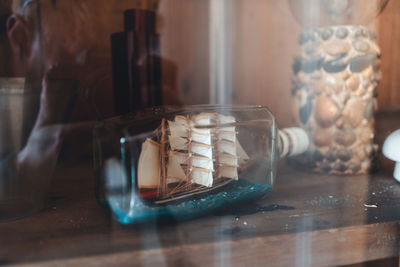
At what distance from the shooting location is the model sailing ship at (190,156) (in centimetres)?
29

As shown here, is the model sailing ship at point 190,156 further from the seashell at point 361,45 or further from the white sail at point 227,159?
the seashell at point 361,45

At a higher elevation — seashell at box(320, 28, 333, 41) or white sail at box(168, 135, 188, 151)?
seashell at box(320, 28, 333, 41)

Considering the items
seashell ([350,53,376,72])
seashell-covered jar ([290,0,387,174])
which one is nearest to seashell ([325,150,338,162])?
seashell-covered jar ([290,0,387,174])

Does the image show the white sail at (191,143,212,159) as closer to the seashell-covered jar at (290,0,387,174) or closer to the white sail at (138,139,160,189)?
the white sail at (138,139,160,189)

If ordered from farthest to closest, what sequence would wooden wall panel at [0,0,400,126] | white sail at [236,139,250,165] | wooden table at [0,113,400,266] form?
wooden wall panel at [0,0,400,126], white sail at [236,139,250,165], wooden table at [0,113,400,266]

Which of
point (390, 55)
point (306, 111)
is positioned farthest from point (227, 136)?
point (390, 55)

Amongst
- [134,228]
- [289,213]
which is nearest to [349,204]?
[289,213]

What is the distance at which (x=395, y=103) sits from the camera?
47cm

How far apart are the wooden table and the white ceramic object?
55 millimetres

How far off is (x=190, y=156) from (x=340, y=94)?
0.22m

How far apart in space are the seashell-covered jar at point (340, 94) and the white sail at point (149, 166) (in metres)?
0.22

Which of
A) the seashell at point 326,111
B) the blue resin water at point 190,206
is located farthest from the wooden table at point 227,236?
the seashell at point 326,111

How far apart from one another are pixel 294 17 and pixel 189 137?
26cm

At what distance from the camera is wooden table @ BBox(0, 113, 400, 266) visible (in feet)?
0.76
